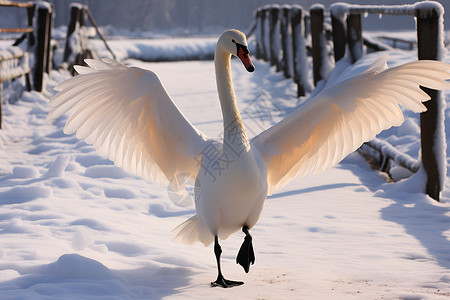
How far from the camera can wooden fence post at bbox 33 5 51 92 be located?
35.5 feet

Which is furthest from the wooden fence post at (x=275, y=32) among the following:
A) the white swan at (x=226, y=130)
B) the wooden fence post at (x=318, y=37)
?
the white swan at (x=226, y=130)

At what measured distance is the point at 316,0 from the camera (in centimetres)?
5884

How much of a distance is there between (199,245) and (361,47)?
4.43m

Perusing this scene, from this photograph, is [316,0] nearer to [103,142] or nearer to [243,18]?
[243,18]

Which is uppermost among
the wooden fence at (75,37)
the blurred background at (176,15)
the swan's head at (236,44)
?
the swan's head at (236,44)

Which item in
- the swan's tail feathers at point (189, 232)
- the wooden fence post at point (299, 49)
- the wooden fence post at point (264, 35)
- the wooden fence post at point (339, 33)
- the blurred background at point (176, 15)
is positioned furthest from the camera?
the blurred background at point (176, 15)

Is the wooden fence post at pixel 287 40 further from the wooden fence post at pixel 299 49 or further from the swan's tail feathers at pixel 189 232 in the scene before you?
the swan's tail feathers at pixel 189 232

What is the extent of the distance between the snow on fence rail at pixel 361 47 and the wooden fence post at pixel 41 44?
4.19 meters

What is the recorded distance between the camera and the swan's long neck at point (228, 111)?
3.50 meters

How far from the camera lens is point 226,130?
357 cm

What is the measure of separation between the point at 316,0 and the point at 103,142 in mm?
57273

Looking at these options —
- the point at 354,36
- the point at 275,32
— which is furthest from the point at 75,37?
the point at 354,36

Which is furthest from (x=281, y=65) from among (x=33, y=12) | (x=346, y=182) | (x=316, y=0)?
(x=316, y=0)

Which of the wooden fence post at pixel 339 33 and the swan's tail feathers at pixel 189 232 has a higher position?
the wooden fence post at pixel 339 33
